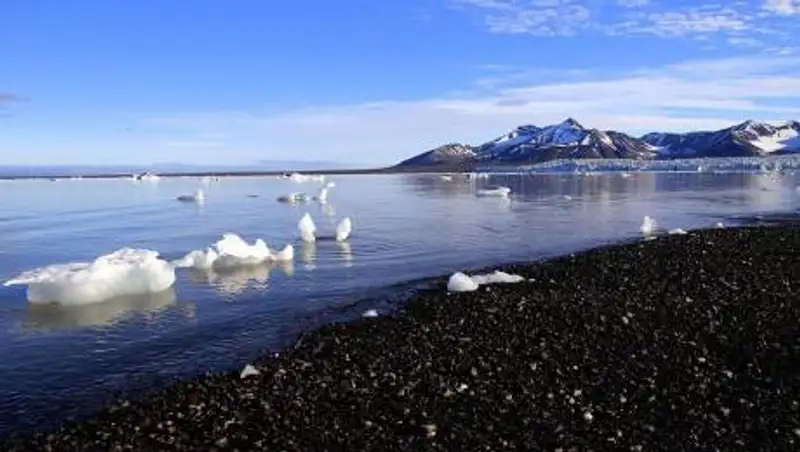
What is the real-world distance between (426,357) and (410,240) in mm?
16794

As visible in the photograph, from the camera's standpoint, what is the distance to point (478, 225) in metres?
33.8

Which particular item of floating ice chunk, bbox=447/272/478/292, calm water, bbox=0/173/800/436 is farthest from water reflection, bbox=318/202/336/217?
floating ice chunk, bbox=447/272/478/292

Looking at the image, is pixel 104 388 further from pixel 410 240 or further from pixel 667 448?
pixel 410 240

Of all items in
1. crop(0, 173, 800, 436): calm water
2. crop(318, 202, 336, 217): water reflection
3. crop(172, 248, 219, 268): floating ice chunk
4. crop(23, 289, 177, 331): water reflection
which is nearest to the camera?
crop(0, 173, 800, 436): calm water

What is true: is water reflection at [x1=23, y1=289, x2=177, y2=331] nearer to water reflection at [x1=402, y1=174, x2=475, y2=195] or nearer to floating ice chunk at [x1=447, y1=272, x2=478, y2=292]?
floating ice chunk at [x1=447, y1=272, x2=478, y2=292]

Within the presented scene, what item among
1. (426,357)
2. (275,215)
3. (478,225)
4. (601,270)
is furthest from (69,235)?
(426,357)

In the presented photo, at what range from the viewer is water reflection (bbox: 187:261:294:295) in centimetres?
1845

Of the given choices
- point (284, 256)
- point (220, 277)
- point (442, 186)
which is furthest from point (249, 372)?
point (442, 186)

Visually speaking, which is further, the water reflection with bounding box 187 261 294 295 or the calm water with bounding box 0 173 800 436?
the water reflection with bounding box 187 261 294 295

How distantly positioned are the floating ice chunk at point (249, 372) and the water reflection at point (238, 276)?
7035 millimetres

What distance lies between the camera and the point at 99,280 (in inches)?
651

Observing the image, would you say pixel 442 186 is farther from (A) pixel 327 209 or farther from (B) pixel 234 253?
(B) pixel 234 253

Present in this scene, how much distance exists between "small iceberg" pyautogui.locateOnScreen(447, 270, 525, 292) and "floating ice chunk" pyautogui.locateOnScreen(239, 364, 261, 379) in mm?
6310

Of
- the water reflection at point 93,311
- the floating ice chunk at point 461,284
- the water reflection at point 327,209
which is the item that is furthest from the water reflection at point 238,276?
the water reflection at point 327,209
